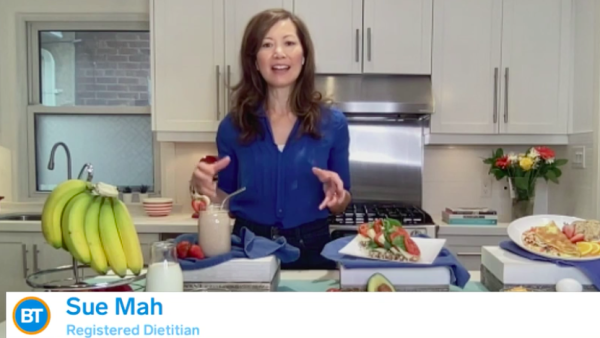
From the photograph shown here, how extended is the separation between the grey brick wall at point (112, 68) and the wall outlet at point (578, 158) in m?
→ 2.52

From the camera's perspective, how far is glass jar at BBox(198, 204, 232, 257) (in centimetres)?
104

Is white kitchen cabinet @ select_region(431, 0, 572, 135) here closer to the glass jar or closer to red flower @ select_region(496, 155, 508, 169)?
red flower @ select_region(496, 155, 508, 169)

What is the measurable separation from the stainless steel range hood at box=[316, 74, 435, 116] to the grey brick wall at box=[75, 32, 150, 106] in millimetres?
1182

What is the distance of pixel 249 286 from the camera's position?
102 centimetres

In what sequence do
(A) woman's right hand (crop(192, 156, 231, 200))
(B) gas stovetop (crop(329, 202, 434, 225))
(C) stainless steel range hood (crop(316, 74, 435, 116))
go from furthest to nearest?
(C) stainless steel range hood (crop(316, 74, 435, 116))
(B) gas stovetop (crop(329, 202, 434, 225))
(A) woman's right hand (crop(192, 156, 231, 200))

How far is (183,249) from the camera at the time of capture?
1.05 m

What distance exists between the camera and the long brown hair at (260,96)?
56.1 inches

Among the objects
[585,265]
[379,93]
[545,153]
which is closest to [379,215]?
[379,93]

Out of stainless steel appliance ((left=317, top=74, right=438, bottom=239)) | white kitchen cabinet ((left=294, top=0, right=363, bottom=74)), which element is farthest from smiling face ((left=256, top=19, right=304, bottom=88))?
stainless steel appliance ((left=317, top=74, right=438, bottom=239))
